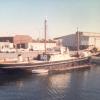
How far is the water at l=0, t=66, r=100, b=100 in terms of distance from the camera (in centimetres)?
2575

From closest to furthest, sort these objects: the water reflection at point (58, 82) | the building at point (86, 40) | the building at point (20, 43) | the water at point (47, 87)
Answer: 1. the water at point (47, 87)
2. the water reflection at point (58, 82)
3. the building at point (20, 43)
4. the building at point (86, 40)

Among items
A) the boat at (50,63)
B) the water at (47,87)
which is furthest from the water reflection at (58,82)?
the boat at (50,63)

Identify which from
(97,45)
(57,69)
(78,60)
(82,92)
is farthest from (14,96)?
(97,45)

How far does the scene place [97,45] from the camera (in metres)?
68.5

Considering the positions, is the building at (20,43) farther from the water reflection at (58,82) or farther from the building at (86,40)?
the water reflection at (58,82)

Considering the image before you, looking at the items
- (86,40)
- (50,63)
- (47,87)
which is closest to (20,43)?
(86,40)

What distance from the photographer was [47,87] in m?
30.3

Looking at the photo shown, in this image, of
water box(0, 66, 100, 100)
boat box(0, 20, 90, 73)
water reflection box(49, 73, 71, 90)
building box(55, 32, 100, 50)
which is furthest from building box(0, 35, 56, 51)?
water reflection box(49, 73, 71, 90)

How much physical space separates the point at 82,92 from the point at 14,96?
659cm

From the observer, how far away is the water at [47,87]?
25.7 meters

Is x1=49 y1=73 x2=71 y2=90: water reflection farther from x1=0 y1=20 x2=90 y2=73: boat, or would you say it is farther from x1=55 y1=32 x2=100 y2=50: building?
x1=55 y1=32 x2=100 y2=50: building

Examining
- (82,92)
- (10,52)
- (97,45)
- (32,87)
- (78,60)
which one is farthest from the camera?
(97,45)

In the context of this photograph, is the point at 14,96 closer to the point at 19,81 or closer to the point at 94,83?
the point at 19,81

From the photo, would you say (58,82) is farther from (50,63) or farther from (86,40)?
(86,40)
